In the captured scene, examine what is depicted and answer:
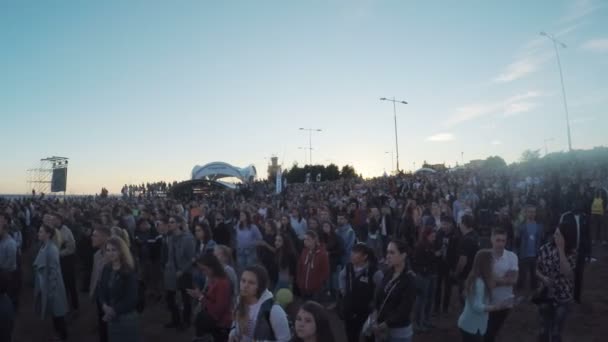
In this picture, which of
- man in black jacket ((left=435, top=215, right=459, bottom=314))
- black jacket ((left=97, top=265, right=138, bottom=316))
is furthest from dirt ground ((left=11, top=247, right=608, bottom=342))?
black jacket ((left=97, top=265, right=138, bottom=316))

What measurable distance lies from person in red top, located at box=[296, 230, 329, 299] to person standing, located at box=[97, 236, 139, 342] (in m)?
2.26

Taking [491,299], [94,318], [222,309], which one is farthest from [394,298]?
[94,318]

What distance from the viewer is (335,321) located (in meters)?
7.34

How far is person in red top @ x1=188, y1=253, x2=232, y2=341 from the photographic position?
13.9ft

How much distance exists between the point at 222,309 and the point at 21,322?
5.45 meters

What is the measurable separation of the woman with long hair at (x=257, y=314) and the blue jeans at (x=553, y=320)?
318 centimetres

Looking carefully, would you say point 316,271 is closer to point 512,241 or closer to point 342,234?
point 342,234

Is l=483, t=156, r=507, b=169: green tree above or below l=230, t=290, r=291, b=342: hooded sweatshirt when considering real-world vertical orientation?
above

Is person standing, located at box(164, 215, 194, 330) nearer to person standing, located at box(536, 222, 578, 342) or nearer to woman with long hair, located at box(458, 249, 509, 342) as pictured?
woman with long hair, located at box(458, 249, 509, 342)

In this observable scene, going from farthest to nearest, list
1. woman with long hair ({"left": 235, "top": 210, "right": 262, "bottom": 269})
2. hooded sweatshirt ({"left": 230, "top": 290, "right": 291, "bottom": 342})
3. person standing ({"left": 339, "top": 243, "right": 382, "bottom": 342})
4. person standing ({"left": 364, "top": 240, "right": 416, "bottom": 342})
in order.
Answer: woman with long hair ({"left": 235, "top": 210, "right": 262, "bottom": 269})
person standing ({"left": 339, "top": 243, "right": 382, "bottom": 342})
person standing ({"left": 364, "top": 240, "right": 416, "bottom": 342})
hooded sweatshirt ({"left": 230, "top": 290, "right": 291, "bottom": 342})

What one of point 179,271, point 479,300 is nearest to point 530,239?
point 479,300

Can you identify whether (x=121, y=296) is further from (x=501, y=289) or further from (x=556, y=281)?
(x=556, y=281)

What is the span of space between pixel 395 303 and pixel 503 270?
1438 millimetres

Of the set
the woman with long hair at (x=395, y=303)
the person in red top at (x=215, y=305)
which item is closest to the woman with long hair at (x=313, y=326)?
the woman with long hair at (x=395, y=303)
